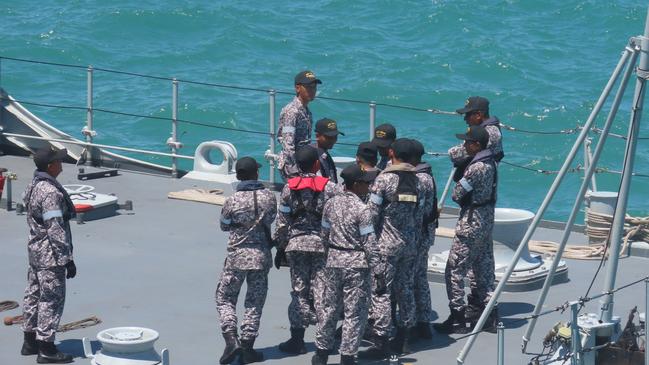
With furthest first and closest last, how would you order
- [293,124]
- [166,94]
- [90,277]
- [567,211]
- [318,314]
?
[166,94], [567,211], [90,277], [293,124], [318,314]

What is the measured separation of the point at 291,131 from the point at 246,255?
178 centimetres

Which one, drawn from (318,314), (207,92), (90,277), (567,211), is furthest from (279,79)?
(318,314)

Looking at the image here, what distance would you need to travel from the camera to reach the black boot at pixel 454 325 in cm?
969

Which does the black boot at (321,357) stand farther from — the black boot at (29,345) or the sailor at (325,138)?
the black boot at (29,345)

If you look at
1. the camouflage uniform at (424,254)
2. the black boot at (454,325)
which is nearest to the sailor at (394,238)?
the camouflage uniform at (424,254)

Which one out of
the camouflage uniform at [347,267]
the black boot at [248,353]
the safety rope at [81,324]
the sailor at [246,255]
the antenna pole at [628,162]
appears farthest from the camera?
the safety rope at [81,324]

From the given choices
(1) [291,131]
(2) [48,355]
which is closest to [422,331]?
(1) [291,131]

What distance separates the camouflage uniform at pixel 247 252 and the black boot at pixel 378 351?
760 mm

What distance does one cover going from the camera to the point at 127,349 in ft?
26.4

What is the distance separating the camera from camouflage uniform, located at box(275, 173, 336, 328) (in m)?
8.91

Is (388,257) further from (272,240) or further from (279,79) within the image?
(279,79)

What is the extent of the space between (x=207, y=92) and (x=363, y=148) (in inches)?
1013

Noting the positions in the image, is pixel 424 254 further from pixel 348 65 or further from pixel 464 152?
pixel 348 65

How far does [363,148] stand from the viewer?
9.10 metres
